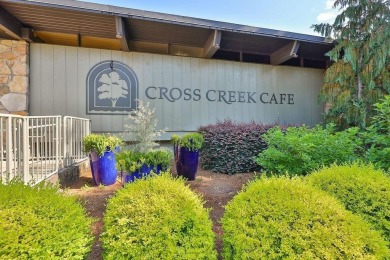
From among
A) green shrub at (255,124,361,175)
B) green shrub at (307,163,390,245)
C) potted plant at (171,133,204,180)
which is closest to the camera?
green shrub at (307,163,390,245)

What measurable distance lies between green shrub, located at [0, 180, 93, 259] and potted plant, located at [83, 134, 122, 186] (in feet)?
7.40

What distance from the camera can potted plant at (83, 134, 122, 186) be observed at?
3.97 meters

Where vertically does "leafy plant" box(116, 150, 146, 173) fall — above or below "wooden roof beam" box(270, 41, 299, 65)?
Result: below

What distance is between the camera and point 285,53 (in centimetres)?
692

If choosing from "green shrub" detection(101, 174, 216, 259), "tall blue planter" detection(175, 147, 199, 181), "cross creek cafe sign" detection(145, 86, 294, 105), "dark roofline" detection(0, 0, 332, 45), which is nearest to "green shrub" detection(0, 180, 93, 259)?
"green shrub" detection(101, 174, 216, 259)

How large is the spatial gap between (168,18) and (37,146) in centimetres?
386

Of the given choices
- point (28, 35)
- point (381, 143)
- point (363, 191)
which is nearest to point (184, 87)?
point (28, 35)

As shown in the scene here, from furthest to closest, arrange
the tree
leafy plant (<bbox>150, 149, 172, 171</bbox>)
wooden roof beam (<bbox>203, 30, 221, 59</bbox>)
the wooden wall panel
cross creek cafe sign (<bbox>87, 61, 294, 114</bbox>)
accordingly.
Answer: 1. cross creek cafe sign (<bbox>87, 61, 294, 114</bbox>)
2. wooden roof beam (<bbox>203, 30, 221, 59</bbox>)
3. the wooden wall panel
4. the tree
5. leafy plant (<bbox>150, 149, 172, 171</bbox>)

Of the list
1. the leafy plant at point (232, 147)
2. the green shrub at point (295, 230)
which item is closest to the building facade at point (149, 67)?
the leafy plant at point (232, 147)

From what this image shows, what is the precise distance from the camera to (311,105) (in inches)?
312

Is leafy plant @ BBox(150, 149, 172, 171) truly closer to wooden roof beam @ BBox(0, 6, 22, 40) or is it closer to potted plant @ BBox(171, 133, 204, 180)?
potted plant @ BBox(171, 133, 204, 180)

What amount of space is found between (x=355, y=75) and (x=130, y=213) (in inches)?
269

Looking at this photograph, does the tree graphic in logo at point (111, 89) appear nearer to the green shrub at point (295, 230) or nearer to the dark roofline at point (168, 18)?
the dark roofline at point (168, 18)

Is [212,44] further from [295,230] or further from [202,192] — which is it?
[295,230]
